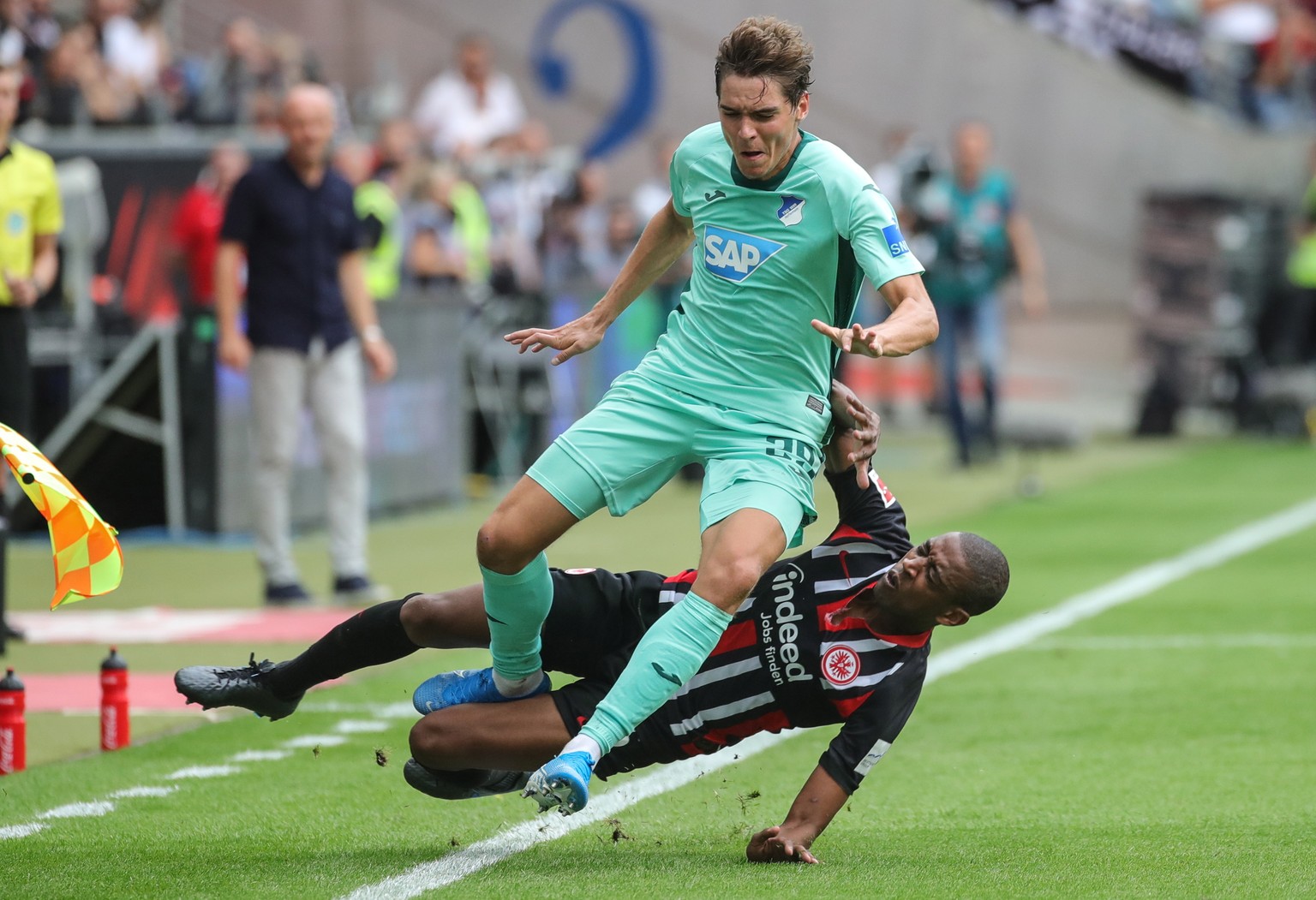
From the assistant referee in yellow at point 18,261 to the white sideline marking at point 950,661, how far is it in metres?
3.64

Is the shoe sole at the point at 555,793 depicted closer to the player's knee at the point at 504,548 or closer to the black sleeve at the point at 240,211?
the player's knee at the point at 504,548

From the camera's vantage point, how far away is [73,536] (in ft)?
17.8

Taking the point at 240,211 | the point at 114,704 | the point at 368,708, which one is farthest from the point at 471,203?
the point at 114,704

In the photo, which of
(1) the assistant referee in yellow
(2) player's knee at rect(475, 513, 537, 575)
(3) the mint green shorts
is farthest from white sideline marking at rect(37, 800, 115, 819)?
(1) the assistant referee in yellow

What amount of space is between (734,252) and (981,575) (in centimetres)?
112

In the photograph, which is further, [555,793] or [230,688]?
[230,688]

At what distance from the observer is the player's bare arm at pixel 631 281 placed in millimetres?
5910

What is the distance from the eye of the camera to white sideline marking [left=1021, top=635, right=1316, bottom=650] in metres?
9.09

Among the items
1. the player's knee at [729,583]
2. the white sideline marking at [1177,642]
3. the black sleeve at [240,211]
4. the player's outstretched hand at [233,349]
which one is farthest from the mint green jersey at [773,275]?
the black sleeve at [240,211]

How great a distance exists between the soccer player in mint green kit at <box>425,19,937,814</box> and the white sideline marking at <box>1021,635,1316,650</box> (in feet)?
12.7

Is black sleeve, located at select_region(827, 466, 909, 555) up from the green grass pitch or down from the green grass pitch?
up

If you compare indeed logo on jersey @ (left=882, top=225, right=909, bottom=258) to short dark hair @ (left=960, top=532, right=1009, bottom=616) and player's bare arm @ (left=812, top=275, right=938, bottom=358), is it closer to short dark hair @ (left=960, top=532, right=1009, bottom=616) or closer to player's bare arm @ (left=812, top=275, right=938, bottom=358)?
player's bare arm @ (left=812, top=275, right=938, bottom=358)

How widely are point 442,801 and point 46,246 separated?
13.5 feet

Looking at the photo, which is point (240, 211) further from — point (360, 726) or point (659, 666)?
point (659, 666)
